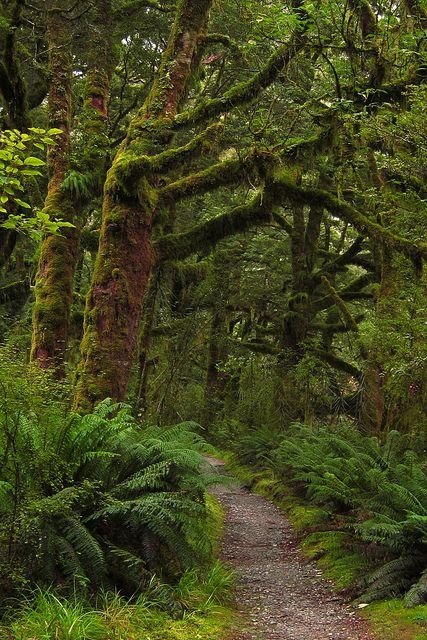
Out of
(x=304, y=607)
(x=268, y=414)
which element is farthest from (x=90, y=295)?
(x=268, y=414)

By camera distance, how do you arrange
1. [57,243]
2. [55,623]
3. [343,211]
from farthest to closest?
[57,243], [343,211], [55,623]

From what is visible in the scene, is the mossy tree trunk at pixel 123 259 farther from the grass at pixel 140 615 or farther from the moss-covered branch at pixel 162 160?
the grass at pixel 140 615

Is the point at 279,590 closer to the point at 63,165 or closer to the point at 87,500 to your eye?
the point at 87,500

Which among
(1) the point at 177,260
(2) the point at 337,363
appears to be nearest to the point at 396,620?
(1) the point at 177,260

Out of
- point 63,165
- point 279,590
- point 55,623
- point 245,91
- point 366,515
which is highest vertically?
point 245,91

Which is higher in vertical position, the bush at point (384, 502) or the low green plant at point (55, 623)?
the bush at point (384, 502)

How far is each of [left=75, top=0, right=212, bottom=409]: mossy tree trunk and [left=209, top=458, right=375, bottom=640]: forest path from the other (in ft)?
7.02

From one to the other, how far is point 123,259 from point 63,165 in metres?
3.03

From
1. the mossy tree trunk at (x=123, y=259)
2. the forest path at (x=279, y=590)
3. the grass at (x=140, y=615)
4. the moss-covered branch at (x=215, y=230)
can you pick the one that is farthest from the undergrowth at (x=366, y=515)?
the moss-covered branch at (x=215, y=230)

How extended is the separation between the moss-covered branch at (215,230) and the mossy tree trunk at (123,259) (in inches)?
41.5

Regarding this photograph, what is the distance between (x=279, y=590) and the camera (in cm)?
635

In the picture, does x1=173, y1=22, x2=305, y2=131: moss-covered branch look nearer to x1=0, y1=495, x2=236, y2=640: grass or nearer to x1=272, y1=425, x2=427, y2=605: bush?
x1=272, y1=425, x2=427, y2=605: bush

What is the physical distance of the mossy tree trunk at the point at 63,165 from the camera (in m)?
9.19

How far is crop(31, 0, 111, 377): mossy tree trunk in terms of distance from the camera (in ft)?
30.1
